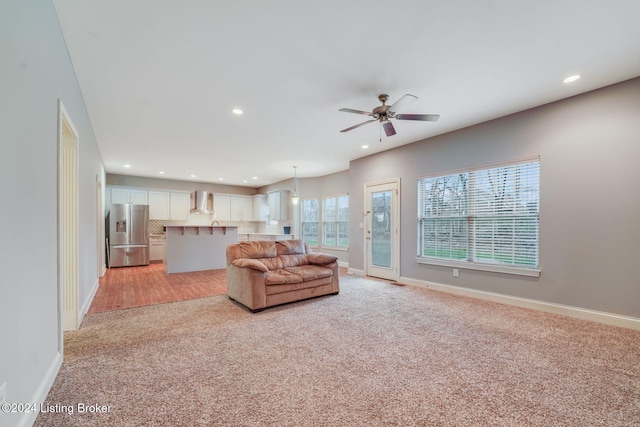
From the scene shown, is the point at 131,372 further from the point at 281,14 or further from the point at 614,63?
the point at 614,63

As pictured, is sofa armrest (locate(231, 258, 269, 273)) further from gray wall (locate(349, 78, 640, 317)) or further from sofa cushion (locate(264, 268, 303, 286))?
gray wall (locate(349, 78, 640, 317))

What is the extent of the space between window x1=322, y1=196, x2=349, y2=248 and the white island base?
8.99 ft

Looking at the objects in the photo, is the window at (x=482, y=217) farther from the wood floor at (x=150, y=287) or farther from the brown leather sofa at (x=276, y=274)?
the wood floor at (x=150, y=287)

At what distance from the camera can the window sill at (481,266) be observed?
148 inches

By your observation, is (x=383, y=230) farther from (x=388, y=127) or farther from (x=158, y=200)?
(x=158, y=200)

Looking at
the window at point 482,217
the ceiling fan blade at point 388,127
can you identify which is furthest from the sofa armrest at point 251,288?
the window at point 482,217

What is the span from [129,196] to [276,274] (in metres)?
6.85

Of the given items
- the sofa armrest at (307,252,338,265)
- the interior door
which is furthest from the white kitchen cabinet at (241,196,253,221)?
the sofa armrest at (307,252,338,265)

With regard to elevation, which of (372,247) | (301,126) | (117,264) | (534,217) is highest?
(301,126)

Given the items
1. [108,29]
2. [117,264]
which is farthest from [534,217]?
[117,264]

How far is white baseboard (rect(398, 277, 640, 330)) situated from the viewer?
3.07 metres

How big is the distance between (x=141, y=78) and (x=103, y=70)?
328 mm

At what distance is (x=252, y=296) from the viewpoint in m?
3.61

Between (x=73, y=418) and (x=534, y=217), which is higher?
(x=534, y=217)
